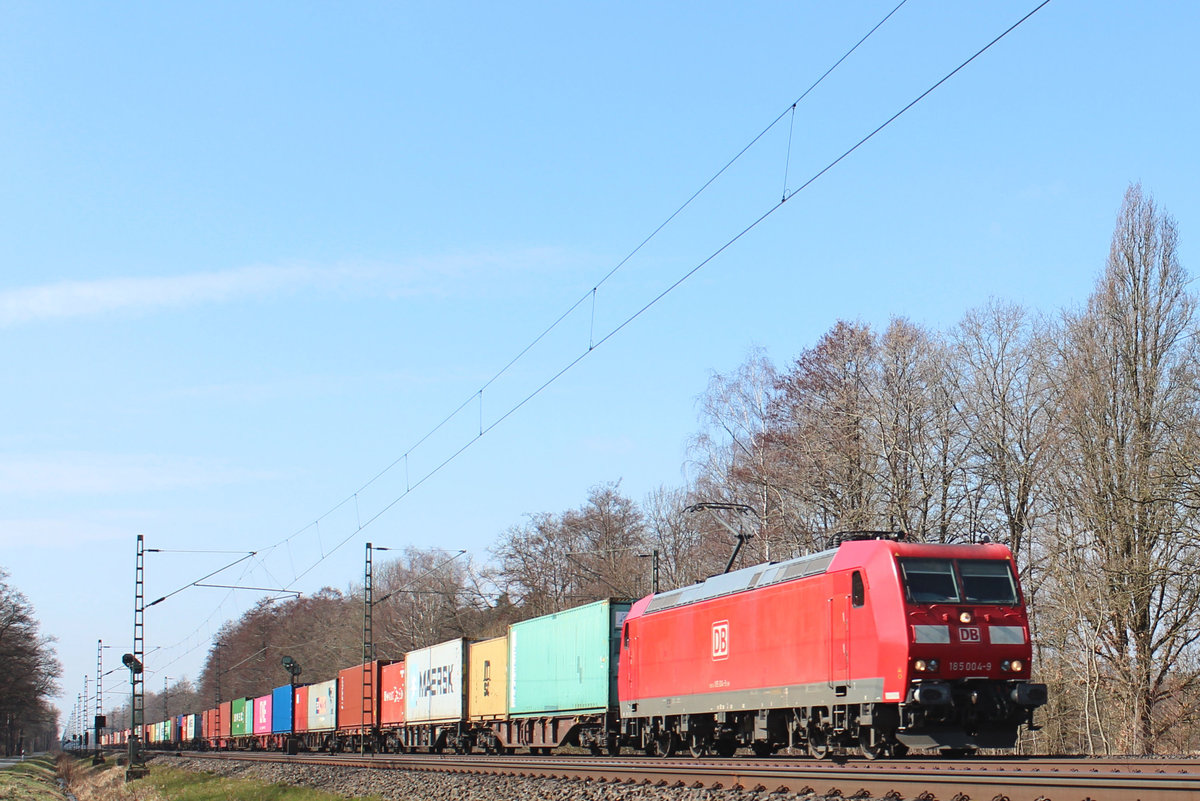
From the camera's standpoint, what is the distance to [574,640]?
2917cm

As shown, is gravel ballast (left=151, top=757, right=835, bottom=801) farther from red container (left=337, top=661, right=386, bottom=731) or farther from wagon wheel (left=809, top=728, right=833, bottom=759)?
red container (left=337, top=661, right=386, bottom=731)

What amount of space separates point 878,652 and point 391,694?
30947mm

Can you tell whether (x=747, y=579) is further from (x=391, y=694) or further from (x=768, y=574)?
(x=391, y=694)

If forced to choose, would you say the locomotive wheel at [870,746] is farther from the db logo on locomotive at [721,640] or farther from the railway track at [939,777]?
the db logo on locomotive at [721,640]

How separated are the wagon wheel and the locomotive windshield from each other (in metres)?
3.21

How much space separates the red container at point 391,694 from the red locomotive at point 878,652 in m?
23.7

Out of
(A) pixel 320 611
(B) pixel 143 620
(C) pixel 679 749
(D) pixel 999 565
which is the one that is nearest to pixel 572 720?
(C) pixel 679 749

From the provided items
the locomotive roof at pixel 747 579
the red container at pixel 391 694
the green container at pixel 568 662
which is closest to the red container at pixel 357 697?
the red container at pixel 391 694

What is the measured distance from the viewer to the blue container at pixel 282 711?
5856cm

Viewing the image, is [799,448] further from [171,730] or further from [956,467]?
[171,730]

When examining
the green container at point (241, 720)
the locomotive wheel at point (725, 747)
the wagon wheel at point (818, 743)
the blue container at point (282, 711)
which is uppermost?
the wagon wheel at point (818, 743)

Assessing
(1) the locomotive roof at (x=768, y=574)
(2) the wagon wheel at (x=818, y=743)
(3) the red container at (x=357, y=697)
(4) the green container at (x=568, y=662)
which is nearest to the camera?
(1) the locomotive roof at (x=768, y=574)

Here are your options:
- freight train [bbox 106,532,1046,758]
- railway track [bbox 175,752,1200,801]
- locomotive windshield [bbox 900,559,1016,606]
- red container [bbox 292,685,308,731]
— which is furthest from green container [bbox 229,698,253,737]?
locomotive windshield [bbox 900,559,1016,606]

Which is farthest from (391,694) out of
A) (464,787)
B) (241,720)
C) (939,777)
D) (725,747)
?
(939,777)
